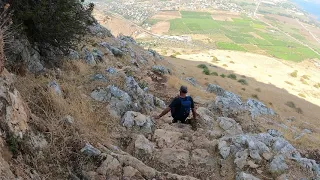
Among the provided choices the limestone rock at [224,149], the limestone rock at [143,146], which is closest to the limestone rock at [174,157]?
the limestone rock at [143,146]

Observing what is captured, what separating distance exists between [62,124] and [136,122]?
116 inches

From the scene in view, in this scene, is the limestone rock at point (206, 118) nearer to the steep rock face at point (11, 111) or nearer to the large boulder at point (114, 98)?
the large boulder at point (114, 98)

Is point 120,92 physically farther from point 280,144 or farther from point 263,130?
point 263,130


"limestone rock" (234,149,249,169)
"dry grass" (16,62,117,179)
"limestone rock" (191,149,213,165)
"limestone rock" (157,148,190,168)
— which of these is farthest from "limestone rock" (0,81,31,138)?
"limestone rock" (234,149,249,169)

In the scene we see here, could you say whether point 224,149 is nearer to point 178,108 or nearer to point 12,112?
point 178,108

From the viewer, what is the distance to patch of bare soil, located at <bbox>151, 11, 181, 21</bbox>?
126206mm

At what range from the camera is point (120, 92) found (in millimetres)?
10086

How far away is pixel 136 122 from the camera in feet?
29.5

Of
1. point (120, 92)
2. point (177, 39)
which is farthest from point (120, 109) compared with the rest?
point (177, 39)

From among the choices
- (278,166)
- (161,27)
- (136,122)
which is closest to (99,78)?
(136,122)

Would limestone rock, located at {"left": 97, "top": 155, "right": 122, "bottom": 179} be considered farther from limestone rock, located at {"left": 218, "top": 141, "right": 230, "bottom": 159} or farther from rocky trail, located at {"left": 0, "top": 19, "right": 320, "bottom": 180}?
limestone rock, located at {"left": 218, "top": 141, "right": 230, "bottom": 159}

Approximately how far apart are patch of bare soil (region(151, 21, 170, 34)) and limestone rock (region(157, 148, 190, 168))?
322ft

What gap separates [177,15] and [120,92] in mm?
126607

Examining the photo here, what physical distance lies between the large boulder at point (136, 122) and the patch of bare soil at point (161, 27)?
3815 inches
